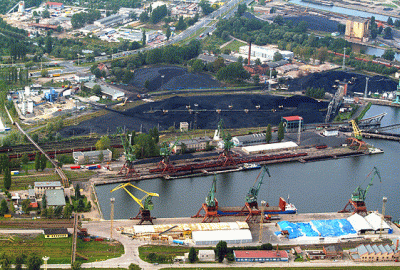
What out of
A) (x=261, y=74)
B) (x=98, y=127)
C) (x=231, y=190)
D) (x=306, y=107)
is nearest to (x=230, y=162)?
(x=231, y=190)

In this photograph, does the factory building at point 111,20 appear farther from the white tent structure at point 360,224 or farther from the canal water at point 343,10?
the white tent structure at point 360,224

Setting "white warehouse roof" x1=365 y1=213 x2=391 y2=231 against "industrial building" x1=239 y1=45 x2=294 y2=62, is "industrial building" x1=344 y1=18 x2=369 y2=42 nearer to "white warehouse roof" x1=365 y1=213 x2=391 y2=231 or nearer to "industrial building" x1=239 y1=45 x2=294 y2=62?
"industrial building" x1=239 y1=45 x2=294 y2=62

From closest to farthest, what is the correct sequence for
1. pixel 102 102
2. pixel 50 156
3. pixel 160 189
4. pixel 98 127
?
pixel 160 189 < pixel 50 156 < pixel 98 127 < pixel 102 102

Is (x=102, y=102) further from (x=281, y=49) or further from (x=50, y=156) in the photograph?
(x=281, y=49)

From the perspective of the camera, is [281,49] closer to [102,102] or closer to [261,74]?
[261,74]

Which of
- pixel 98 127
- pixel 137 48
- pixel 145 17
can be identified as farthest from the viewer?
pixel 145 17

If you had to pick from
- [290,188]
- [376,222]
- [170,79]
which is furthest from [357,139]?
[170,79]

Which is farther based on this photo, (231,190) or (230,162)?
(230,162)
